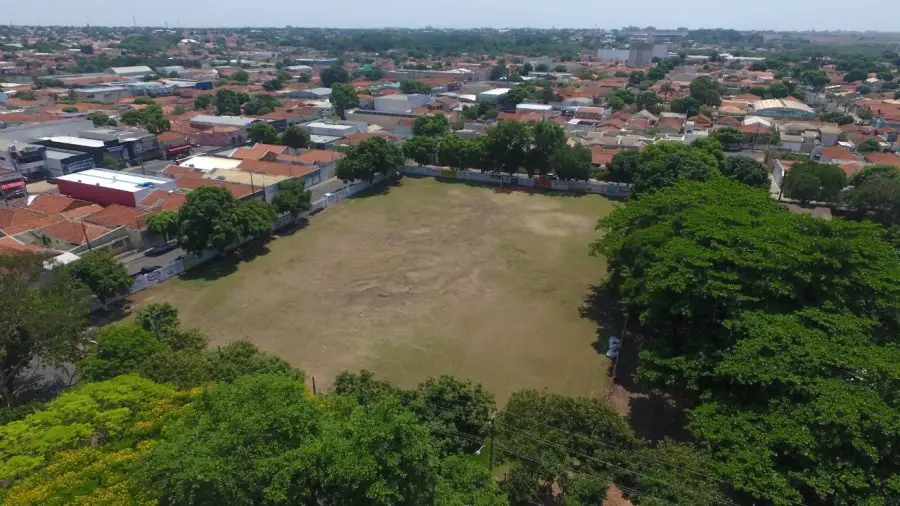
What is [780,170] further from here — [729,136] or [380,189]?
[380,189]

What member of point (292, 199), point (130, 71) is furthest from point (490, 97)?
point (130, 71)

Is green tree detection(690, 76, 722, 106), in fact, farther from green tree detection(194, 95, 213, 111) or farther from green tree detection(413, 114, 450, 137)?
green tree detection(194, 95, 213, 111)

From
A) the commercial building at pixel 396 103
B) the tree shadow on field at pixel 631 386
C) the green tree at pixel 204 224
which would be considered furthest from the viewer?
the commercial building at pixel 396 103

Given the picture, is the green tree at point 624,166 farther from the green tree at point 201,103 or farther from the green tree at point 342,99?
the green tree at point 201,103

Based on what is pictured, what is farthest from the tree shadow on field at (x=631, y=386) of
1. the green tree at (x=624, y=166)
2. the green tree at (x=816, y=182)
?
the green tree at (x=816, y=182)

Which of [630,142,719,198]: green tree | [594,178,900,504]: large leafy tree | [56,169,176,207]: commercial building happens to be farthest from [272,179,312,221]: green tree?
[630,142,719,198]: green tree
